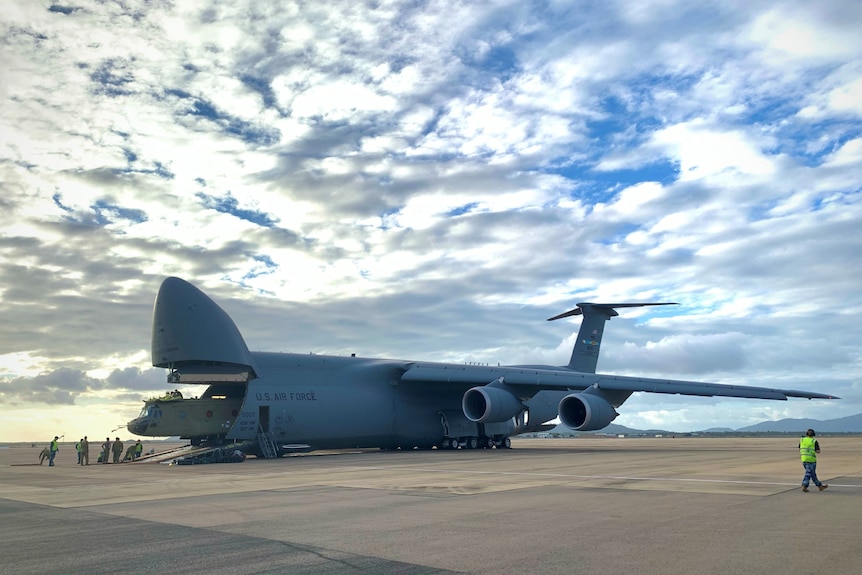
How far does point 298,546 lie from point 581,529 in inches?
134

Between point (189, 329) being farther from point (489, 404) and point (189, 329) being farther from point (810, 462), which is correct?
point (810, 462)

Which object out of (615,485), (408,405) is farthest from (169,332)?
(615,485)

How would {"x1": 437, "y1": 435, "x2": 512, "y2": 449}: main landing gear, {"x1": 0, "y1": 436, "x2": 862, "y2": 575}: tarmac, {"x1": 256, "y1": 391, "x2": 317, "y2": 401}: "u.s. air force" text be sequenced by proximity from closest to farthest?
{"x1": 0, "y1": 436, "x2": 862, "y2": 575}: tarmac < {"x1": 256, "y1": 391, "x2": 317, "y2": 401}: "u.s. air force" text < {"x1": 437, "y1": 435, "x2": 512, "y2": 449}: main landing gear

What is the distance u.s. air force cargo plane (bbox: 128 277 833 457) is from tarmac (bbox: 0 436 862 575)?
9.87 m

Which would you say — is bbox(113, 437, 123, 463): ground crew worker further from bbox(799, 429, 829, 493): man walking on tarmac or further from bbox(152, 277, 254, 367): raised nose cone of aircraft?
bbox(799, 429, 829, 493): man walking on tarmac

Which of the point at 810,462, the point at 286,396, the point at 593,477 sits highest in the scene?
the point at 286,396

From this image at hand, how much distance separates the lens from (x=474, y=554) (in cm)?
738

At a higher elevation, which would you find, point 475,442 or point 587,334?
point 587,334

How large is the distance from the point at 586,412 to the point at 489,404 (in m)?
3.89

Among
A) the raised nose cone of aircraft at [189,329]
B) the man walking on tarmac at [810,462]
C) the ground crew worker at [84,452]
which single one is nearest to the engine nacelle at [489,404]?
the raised nose cone of aircraft at [189,329]

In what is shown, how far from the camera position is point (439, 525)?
9.27m

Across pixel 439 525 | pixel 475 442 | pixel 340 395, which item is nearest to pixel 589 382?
pixel 475 442

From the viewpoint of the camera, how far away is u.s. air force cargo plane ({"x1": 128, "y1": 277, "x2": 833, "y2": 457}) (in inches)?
1033

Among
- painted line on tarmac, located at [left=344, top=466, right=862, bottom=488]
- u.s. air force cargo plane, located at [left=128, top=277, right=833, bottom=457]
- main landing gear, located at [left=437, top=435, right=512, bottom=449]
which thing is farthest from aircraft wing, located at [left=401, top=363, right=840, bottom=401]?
painted line on tarmac, located at [left=344, top=466, right=862, bottom=488]
